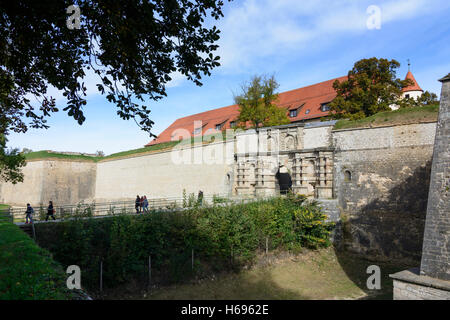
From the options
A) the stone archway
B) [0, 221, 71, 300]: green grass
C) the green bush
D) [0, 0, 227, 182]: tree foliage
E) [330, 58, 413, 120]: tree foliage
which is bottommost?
the green bush

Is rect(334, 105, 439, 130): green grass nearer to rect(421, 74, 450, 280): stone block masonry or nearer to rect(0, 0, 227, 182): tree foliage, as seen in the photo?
rect(421, 74, 450, 280): stone block masonry

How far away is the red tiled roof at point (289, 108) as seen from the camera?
3179 centimetres

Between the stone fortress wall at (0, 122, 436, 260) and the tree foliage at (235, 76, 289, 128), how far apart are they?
4.67 m

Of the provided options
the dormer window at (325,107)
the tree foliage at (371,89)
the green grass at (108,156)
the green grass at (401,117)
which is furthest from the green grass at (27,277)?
the dormer window at (325,107)

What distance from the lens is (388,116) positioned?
18.3 m

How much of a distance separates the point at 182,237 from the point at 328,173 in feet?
36.2

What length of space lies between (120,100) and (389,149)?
16.5 metres

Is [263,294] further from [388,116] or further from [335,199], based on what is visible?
[388,116]

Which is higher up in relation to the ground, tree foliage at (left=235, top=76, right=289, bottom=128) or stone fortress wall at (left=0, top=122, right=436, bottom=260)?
tree foliage at (left=235, top=76, right=289, bottom=128)

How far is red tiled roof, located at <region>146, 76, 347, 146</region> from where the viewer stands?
104ft
